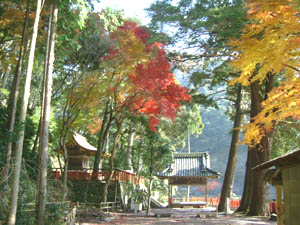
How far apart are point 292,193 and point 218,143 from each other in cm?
5903

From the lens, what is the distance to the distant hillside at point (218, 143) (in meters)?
63.0

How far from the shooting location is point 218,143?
66000 mm

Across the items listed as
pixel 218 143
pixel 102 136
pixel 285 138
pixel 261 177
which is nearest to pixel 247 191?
pixel 261 177

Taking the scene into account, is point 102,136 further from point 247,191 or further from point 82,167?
point 247,191

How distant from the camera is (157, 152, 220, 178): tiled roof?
25.0 metres

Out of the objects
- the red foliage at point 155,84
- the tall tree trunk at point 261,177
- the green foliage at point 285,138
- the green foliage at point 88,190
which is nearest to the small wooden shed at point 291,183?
the tall tree trunk at point 261,177

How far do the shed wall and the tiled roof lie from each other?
15964 millimetres

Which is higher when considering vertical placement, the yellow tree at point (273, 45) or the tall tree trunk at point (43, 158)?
the yellow tree at point (273, 45)

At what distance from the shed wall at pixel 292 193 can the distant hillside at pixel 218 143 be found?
54.6 meters

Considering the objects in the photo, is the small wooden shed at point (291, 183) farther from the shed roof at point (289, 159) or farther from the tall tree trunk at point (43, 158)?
the tall tree trunk at point (43, 158)

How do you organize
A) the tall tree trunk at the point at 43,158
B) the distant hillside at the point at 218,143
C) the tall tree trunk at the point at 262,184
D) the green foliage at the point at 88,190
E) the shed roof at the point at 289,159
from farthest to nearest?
1. the distant hillside at the point at 218,143
2. the green foliage at the point at 88,190
3. the tall tree trunk at the point at 262,184
4. the tall tree trunk at the point at 43,158
5. the shed roof at the point at 289,159

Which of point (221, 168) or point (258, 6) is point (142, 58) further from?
point (221, 168)

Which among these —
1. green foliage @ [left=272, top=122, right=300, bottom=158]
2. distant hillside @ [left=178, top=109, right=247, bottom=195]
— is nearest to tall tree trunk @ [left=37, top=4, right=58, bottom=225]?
green foliage @ [left=272, top=122, right=300, bottom=158]

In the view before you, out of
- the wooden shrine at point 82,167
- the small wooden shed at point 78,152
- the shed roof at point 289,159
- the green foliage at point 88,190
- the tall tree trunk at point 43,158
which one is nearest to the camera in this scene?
the shed roof at point 289,159
